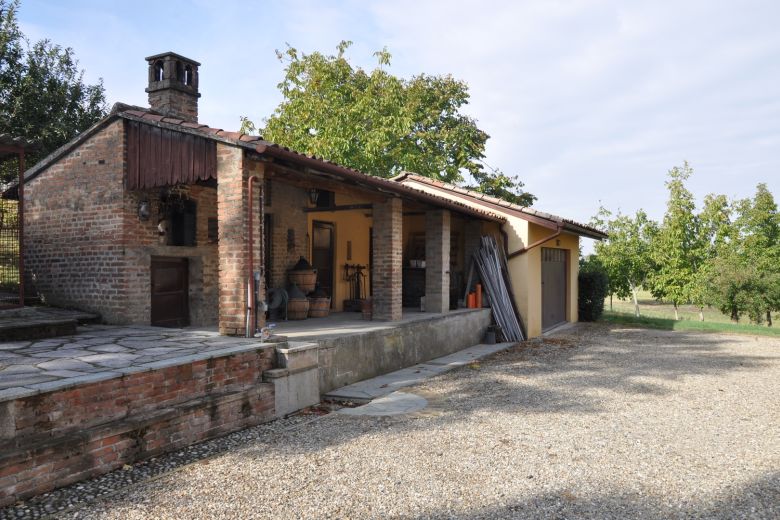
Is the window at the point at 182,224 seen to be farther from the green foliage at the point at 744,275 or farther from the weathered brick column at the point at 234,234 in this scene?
the green foliage at the point at 744,275

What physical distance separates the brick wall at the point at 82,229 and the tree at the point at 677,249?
21361mm

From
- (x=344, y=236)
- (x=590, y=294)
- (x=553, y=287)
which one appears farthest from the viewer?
(x=590, y=294)

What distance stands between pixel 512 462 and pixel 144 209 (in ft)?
20.4

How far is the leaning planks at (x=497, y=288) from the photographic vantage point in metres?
12.9

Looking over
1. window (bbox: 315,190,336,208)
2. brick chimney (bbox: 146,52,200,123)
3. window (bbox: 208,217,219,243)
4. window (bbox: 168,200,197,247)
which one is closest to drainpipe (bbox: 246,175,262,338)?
window (bbox: 168,200,197,247)

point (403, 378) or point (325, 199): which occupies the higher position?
point (325, 199)

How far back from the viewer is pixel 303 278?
10484mm

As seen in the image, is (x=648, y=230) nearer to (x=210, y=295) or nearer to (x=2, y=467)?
(x=210, y=295)

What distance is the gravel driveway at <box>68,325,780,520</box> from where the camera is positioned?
11.8 ft

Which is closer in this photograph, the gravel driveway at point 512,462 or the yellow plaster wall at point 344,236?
the gravel driveway at point 512,462

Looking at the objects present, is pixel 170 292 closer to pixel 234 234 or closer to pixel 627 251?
pixel 234 234

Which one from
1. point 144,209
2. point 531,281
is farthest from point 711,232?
point 144,209

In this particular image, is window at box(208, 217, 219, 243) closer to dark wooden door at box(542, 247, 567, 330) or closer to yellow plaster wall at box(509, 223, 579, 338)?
yellow plaster wall at box(509, 223, 579, 338)

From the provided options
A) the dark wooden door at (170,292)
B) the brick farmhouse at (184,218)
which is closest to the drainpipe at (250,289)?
the brick farmhouse at (184,218)
